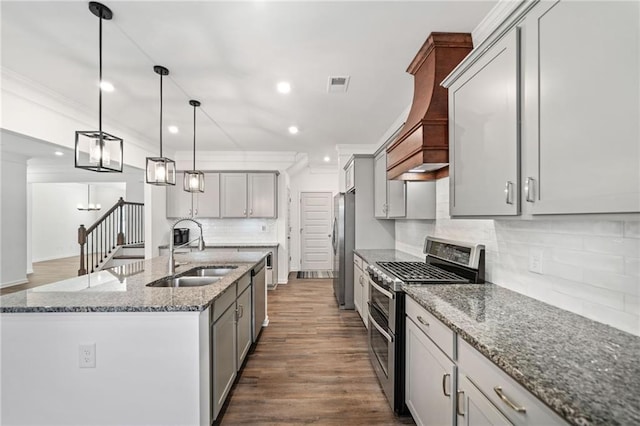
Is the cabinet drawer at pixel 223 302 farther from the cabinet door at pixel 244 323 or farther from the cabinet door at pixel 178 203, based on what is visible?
the cabinet door at pixel 178 203

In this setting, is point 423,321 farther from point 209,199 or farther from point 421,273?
point 209,199

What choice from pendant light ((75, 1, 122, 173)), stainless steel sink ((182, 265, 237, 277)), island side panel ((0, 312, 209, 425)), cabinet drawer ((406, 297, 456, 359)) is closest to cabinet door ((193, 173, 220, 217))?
stainless steel sink ((182, 265, 237, 277))

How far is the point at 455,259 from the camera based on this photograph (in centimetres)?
234

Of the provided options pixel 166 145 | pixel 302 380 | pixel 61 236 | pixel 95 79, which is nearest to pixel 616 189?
pixel 302 380

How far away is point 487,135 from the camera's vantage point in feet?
5.15

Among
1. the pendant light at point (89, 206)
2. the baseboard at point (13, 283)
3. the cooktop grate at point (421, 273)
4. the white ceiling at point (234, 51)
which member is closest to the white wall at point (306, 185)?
the white ceiling at point (234, 51)

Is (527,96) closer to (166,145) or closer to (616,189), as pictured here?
(616,189)

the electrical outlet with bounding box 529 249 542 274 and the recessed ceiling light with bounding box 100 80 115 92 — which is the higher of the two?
the recessed ceiling light with bounding box 100 80 115 92

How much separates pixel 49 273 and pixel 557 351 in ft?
31.5

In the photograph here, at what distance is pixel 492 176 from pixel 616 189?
625 millimetres

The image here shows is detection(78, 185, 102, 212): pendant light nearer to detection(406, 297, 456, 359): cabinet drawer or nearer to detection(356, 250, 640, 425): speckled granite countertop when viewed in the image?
detection(406, 297, 456, 359): cabinet drawer

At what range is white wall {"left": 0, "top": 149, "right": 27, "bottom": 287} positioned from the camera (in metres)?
5.44

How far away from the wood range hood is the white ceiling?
0.10 m

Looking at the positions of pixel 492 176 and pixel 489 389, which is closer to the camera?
pixel 489 389
